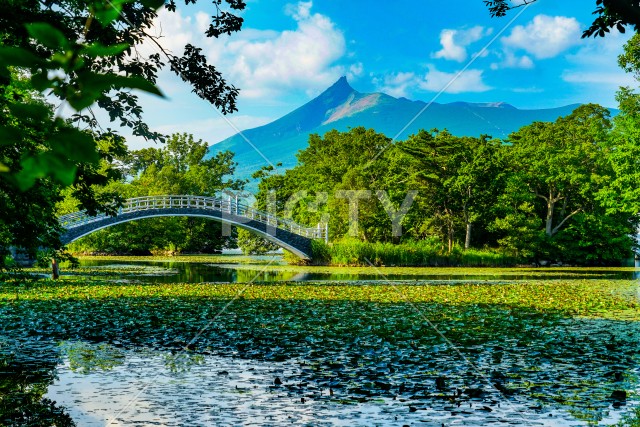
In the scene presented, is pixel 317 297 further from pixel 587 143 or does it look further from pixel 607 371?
pixel 587 143

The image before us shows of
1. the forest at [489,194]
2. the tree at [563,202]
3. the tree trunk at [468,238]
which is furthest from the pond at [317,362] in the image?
the tree at [563,202]

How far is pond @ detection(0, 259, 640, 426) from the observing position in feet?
18.2

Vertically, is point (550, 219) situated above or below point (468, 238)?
above

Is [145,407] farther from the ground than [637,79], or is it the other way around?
[637,79]

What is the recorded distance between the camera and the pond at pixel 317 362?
219 inches

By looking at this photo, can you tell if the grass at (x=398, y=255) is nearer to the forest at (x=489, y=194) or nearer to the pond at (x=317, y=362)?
the forest at (x=489, y=194)

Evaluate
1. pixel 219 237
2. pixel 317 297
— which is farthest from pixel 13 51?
pixel 219 237

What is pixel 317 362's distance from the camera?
766 cm

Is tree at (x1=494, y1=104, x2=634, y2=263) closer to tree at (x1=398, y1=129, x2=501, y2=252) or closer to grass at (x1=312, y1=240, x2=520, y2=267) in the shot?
tree at (x1=398, y1=129, x2=501, y2=252)

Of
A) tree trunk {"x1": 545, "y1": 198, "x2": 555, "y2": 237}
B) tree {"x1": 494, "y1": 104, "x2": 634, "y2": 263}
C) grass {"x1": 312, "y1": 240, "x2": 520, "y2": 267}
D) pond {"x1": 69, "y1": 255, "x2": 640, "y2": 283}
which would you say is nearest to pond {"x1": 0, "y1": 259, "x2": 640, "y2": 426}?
pond {"x1": 69, "y1": 255, "x2": 640, "y2": 283}

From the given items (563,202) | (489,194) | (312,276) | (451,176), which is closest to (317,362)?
(312,276)

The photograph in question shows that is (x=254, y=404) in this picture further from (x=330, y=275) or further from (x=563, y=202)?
(x=563, y=202)

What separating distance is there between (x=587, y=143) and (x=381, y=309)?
33542 mm

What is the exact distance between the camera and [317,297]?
15867 mm
